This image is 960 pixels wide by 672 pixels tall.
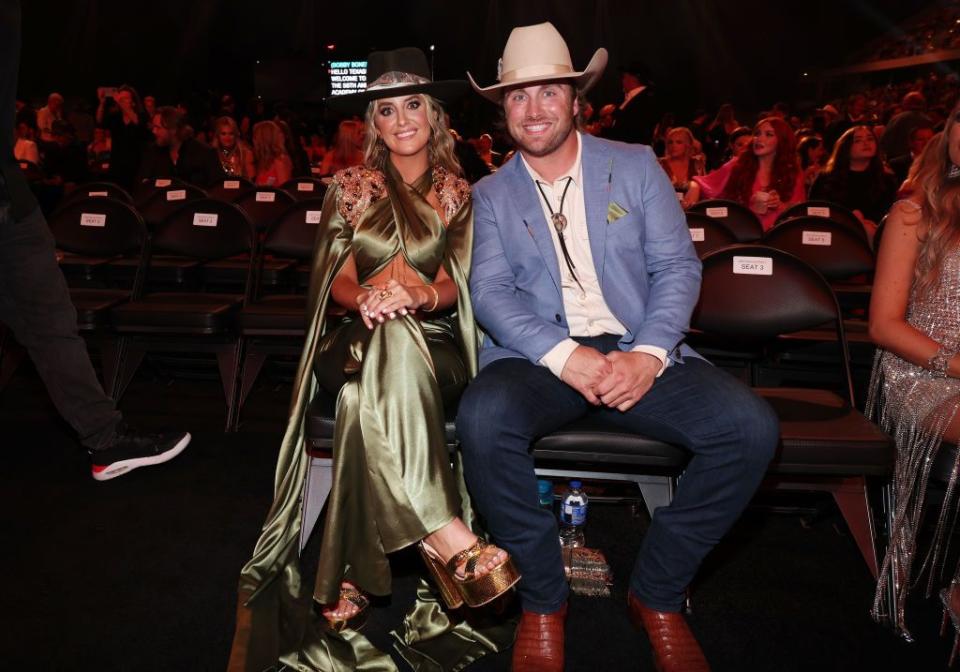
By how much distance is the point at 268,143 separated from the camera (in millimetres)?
7027

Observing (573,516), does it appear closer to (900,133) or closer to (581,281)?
(581,281)

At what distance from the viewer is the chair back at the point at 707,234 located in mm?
3680

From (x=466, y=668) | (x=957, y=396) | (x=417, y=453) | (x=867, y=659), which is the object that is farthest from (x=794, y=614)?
(x=417, y=453)

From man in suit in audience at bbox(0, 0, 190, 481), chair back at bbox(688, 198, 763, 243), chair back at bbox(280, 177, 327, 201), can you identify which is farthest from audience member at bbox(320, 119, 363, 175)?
man in suit in audience at bbox(0, 0, 190, 481)

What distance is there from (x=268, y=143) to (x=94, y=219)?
315 cm

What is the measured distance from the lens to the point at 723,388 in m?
1.98

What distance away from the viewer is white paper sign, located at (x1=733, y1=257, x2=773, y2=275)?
2639 mm

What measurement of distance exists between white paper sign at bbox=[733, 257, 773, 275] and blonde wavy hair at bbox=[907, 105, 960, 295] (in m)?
0.50

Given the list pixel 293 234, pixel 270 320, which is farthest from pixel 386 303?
pixel 293 234

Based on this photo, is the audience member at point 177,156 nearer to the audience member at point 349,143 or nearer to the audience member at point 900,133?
the audience member at point 349,143

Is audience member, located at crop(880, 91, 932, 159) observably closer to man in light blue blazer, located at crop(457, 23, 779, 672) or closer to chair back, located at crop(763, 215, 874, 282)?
chair back, located at crop(763, 215, 874, 282)

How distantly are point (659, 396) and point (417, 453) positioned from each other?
694 mm

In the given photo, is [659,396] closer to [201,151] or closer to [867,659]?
[867,659]

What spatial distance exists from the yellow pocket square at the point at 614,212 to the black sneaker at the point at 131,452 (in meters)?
2.18
